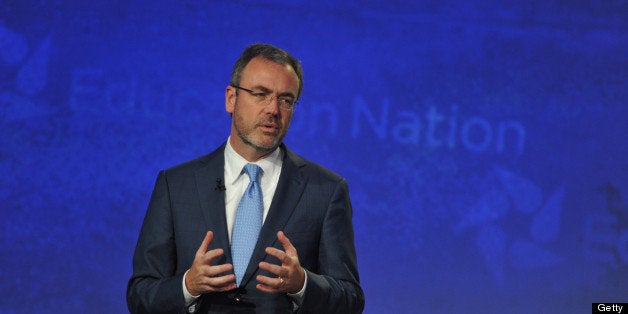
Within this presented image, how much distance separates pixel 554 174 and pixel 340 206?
212cm

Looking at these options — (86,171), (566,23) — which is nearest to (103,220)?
(86,171)

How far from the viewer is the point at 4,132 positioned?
3.41m

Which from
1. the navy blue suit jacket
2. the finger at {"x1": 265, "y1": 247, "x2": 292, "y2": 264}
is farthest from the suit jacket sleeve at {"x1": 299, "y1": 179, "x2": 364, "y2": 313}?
the finger at {"x1": 265, "y1": 247, "x2": 292, "y2": 264}

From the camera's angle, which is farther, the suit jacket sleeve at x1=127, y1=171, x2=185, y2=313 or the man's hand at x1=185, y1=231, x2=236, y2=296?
the suit jacket sleeve at x1=127, y1=171, x2=185, y2=313

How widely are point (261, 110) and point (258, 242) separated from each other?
33cm

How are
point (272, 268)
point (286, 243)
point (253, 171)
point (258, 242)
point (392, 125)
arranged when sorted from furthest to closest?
point (392, 125) < point (253, 171) < point (258, 242) < point (286, 243) < point (272, 268)

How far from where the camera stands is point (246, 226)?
1974 mm

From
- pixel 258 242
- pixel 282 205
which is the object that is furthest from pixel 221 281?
pixel 282 205

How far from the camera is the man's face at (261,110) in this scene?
2020 millimetres

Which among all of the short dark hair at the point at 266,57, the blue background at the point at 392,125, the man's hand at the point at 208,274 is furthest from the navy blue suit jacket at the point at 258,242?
the blue background at the point at 392,125

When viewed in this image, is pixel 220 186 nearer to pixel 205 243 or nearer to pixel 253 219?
pixel 253 219

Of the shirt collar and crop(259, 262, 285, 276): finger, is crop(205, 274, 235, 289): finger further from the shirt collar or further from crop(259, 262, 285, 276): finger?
the shirt collar

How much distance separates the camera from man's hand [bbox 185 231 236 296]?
1.71 meters

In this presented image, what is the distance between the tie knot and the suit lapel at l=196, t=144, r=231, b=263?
0.07 meters
